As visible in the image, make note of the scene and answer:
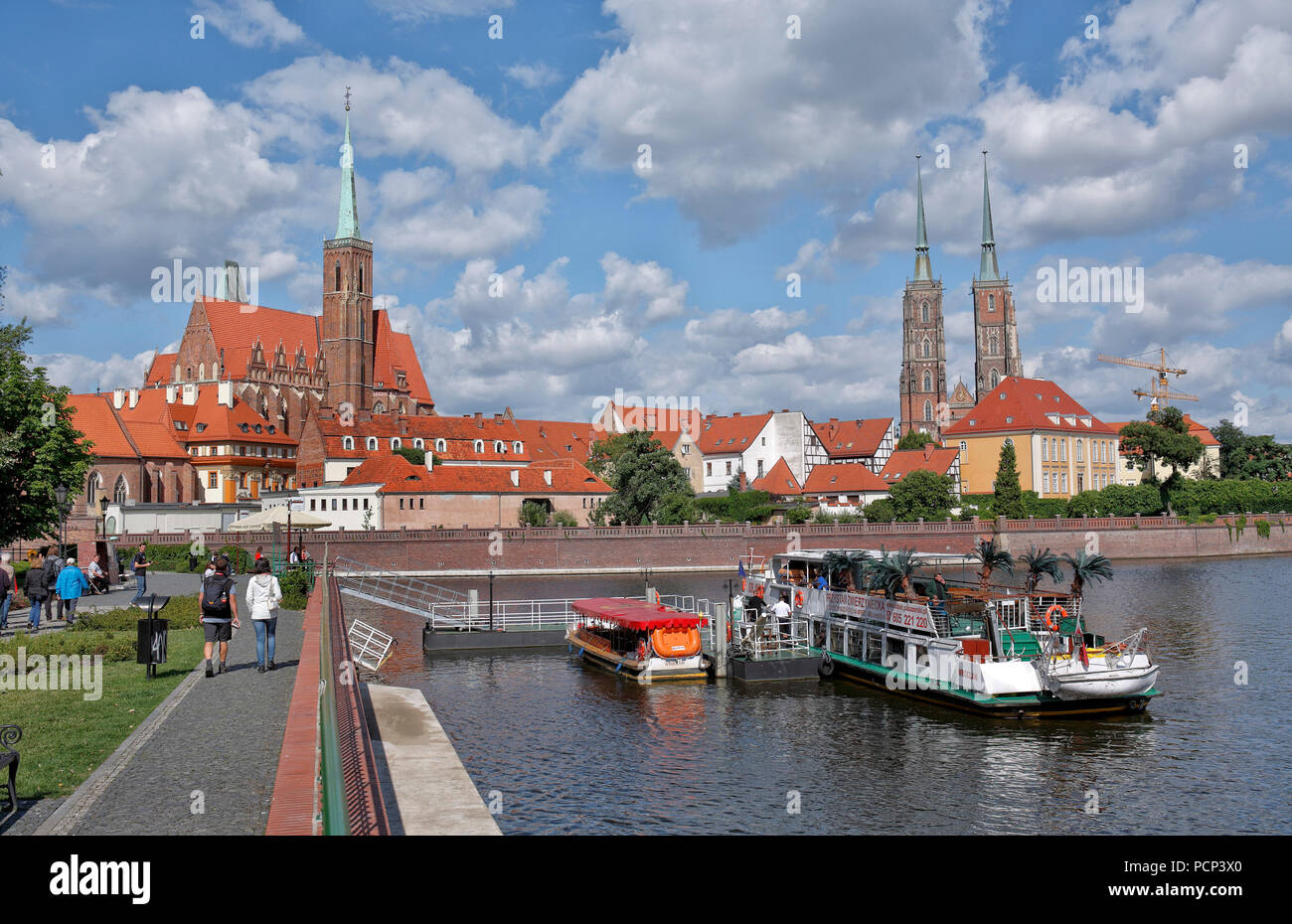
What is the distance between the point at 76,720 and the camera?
1586 cm

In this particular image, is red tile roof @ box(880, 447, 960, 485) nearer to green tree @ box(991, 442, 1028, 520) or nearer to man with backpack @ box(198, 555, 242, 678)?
green tree @ box(991, 442, 1028, 520)

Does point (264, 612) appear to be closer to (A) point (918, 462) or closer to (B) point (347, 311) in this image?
(A) point (918, 462)

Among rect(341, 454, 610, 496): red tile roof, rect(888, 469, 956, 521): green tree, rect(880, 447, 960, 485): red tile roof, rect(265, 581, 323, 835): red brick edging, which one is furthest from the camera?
rect(880, 447, 960, 485): red tile roof

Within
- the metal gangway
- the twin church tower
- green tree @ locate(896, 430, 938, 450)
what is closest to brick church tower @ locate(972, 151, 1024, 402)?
the twin church tower

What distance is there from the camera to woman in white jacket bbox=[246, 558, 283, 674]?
66.6 ft

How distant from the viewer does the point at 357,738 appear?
1060 cm

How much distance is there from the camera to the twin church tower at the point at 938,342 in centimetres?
18750

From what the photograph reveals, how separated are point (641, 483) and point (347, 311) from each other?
6029 cm

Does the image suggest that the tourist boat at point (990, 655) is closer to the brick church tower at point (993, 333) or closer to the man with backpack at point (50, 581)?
the man with backpack at point (50, 581)

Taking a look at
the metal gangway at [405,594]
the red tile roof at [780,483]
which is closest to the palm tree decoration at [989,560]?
the metal gangway at [405,594]

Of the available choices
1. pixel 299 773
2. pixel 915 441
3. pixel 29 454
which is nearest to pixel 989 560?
pixel 299 773

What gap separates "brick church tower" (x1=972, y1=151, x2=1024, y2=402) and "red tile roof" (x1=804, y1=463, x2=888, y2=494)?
90158mm

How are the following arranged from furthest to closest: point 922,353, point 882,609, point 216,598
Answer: point 922,353 → point 882,609 → point 216,598
